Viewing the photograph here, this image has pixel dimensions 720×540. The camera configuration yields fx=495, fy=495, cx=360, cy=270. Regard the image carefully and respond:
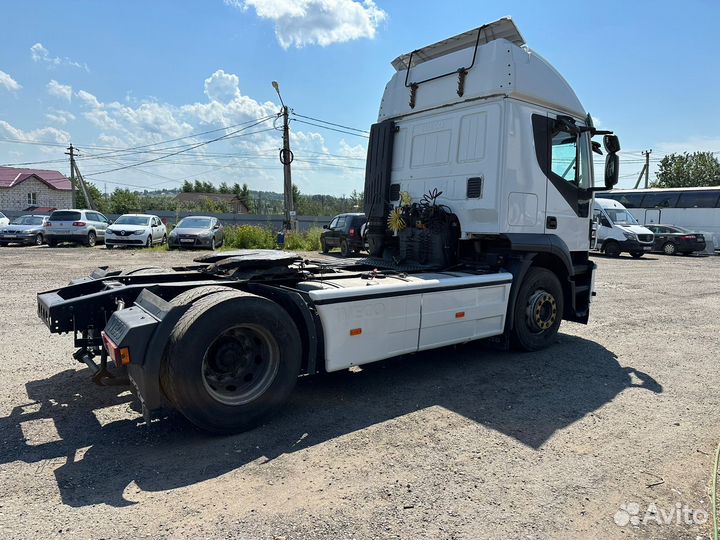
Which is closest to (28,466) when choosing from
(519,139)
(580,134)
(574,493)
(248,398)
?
(248,398)

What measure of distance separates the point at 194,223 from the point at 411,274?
58.7 feet

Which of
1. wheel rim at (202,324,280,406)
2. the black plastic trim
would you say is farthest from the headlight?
wheel rim at (202,324,280,406)

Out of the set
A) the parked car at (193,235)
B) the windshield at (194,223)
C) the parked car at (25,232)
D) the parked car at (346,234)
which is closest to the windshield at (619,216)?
the parked car at (346,234)

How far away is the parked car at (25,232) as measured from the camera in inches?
854

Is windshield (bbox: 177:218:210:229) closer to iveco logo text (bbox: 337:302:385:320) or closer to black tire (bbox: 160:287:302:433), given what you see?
iveco logo text (bbox: 337:302:385:320)

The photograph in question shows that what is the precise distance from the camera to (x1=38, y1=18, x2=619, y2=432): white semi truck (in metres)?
3.70

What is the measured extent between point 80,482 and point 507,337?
4731 millimetres

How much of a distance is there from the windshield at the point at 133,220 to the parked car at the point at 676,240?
26249mm

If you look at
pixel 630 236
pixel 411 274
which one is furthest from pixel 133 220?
pixel 630 236

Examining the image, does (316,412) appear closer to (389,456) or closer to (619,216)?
(389,456)

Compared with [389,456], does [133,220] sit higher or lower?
higher

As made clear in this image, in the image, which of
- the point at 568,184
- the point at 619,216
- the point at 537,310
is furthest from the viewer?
the point at 619,216

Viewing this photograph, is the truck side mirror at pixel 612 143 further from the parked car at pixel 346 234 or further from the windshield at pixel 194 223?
the windshield at pixel 194 223

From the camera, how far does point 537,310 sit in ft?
20.8
